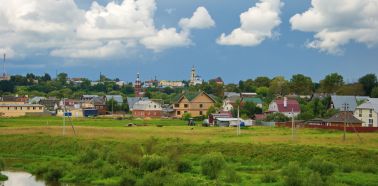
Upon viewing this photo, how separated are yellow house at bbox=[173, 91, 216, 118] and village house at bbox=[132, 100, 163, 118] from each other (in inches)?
180

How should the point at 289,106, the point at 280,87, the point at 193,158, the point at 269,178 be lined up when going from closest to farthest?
the point at 269,178, the point at 193,158, the point at 289,106, the point at 280,87

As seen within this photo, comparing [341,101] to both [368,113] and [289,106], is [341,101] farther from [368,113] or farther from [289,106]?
[368,113]

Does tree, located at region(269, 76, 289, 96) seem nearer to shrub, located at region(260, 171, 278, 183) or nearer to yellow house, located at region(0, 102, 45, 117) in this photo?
yellow house, located at region(0, 102, 45, 117)

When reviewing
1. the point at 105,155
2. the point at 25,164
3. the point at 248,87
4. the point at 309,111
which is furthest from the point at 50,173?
the point at 248,87

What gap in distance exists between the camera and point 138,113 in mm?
100625

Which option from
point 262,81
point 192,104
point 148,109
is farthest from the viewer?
point 262,81

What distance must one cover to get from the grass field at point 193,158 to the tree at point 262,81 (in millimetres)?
89460

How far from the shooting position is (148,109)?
99.6m

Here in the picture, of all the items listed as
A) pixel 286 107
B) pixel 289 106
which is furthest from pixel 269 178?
pixel 289 106

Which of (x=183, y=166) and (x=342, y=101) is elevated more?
(x=342, y=101)

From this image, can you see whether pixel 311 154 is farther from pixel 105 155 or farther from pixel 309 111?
pixel 309 111

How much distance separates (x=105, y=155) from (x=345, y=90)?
76085 mm

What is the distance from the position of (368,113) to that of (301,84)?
46618mm

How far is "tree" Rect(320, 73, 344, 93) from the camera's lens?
106 meters
